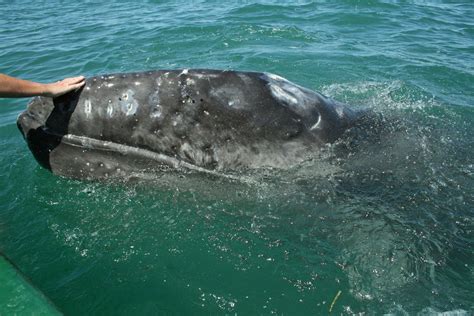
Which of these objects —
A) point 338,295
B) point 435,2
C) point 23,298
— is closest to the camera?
point 23,298

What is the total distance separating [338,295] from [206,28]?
11193mm

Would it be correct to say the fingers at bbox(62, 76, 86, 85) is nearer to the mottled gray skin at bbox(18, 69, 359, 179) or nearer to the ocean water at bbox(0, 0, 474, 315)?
the mottled gray skin at bbox(18, 69, 359, 179)

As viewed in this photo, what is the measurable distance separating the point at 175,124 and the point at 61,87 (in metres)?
1.16

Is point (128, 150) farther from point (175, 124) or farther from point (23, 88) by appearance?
point (23, 88)

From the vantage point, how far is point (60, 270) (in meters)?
4.69

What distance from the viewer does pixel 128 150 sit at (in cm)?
466

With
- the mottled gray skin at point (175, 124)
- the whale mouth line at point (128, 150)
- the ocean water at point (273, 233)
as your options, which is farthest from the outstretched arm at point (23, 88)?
the ocean water at point (273, 233)

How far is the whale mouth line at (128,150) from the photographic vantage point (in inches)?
182

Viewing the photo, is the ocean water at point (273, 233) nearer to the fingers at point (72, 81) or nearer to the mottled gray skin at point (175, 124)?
the mottled gray skin at point (175, 124)

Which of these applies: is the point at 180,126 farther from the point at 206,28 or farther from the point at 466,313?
the point at 206,28

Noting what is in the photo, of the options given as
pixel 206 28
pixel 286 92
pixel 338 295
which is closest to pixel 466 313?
pixel 338 295

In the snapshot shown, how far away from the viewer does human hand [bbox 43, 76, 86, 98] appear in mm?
4353

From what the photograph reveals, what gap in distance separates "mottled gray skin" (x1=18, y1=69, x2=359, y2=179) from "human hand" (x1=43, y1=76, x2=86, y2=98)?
0.08 m

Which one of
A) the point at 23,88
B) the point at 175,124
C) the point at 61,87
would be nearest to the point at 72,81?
the point at 61,87
